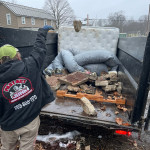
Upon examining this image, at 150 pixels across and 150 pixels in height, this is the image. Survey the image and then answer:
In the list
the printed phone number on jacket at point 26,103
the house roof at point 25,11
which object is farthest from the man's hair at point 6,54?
the house roof at point 25,11

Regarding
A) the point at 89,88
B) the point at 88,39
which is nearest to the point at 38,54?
the point at 89,88

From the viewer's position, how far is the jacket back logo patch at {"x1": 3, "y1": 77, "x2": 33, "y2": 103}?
4.65ft

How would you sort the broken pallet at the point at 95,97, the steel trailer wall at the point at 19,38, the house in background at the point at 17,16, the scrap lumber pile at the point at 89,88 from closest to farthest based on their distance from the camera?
1. the steel trailer wall at the point at 19,38
2. the broken pallet at the point at 95,97
3. the scrap lumber pile at the point at 89,88
4. the house in background at the point at 17,16

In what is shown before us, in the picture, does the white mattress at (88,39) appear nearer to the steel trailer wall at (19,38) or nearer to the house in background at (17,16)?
the steel trailer wall at (19,38)

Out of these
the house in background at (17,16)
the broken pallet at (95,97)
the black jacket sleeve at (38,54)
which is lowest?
the broken pallet at (95,97)

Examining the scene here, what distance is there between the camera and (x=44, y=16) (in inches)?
1249

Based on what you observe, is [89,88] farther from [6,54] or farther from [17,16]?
→ [17,16]

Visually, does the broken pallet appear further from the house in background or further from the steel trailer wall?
the house in background

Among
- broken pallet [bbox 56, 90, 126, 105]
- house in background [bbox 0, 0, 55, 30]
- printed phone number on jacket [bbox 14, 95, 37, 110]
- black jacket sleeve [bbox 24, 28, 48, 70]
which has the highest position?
house in background [bbox 0, 0, 55, 30]

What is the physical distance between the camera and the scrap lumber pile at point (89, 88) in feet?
8.24

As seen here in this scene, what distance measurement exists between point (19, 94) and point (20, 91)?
1.3 inches

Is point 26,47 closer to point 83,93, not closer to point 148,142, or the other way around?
point 83,93

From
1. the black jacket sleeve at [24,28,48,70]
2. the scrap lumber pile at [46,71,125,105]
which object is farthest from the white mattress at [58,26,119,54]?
the black jacket sleeve at [24,28,48,70]

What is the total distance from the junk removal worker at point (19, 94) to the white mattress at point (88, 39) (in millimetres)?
2835
